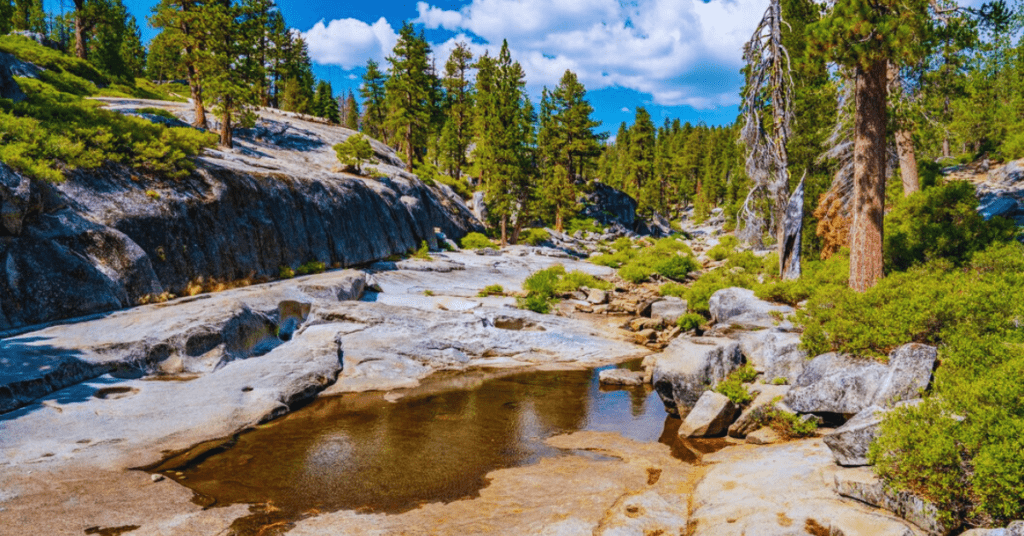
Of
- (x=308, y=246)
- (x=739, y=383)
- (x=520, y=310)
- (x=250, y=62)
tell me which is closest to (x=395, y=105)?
(x=250, y=62)

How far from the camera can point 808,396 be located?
9.52 meters

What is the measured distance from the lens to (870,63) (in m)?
12.2

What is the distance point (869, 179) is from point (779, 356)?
5.61 meters

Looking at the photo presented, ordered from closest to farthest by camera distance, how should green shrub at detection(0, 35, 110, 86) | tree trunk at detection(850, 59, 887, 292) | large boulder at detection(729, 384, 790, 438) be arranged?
1. large boulder at detection(729, 384, 790, 438)
2. tree trunk at detection(850, 59, 887, 292)
3. green shrub at detection(0, 35, 110, 86)

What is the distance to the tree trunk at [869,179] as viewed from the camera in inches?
514

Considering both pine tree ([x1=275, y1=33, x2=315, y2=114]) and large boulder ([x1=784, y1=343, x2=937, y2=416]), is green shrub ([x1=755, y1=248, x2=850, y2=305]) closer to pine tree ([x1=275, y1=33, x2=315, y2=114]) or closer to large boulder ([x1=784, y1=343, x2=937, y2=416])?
large boulder ([x1=784, y1=343, x2=937, y2=416])

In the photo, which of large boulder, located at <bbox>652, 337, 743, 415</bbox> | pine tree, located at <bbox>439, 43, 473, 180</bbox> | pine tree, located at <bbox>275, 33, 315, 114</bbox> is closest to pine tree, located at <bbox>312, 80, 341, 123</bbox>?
pine tree, located at <bbox>275, 33, 315, 114</bbox>

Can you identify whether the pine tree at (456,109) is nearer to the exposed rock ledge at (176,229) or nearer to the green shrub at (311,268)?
the exposed rock ledge at (176,229)

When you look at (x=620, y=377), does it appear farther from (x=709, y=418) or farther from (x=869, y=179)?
(x=869, y=179)

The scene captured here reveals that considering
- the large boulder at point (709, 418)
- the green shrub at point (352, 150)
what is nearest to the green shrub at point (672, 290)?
the large boulder at point (709, 418)

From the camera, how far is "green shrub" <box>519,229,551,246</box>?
4816 cm

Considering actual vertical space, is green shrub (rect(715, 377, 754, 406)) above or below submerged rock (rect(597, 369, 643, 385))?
above

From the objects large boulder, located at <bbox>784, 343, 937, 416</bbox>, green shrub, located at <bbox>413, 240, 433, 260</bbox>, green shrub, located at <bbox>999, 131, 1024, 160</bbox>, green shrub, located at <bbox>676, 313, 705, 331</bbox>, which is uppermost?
green shrub, located at <bbox>999, 131, 1024, 160</bbox>

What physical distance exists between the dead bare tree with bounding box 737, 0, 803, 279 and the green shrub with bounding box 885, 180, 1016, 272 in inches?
152
